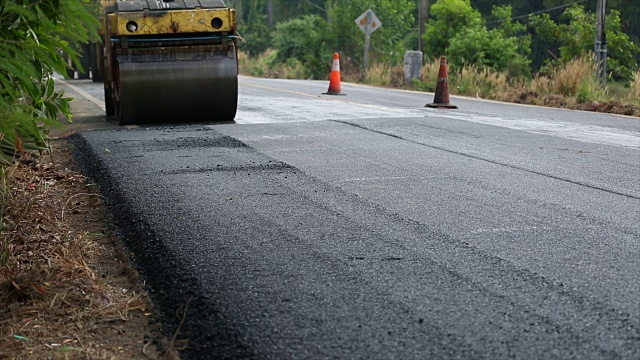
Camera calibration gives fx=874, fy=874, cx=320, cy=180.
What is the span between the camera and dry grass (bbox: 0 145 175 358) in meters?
3.22

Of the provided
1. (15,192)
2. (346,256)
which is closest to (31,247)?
(15,192)

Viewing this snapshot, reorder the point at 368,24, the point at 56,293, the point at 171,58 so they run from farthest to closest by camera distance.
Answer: the point at 368,24 < the point at 171,58 < the point at 56,293

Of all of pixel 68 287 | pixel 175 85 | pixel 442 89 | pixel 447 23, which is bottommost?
pixel 68 287

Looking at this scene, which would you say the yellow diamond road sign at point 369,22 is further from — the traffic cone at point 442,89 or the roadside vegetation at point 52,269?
the roadside vegetation at point 52,269

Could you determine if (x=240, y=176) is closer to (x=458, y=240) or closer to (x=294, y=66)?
(x=458, y=240)

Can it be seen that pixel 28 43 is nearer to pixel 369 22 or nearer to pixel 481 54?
pixel 481 54

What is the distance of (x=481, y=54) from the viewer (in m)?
23.4

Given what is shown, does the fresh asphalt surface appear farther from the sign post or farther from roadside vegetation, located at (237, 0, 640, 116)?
the sign post

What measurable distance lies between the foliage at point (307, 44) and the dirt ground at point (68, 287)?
30.0m

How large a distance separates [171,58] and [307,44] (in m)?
27.5

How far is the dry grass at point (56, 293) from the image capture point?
127 inches

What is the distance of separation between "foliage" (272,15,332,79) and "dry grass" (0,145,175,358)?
30.3 meters

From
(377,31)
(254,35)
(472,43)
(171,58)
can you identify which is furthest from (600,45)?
(254,35)

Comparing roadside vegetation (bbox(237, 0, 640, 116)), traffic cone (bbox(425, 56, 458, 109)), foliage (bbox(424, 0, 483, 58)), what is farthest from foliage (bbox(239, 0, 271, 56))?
traffic cone (bbox(425, 56, 458, 109))
